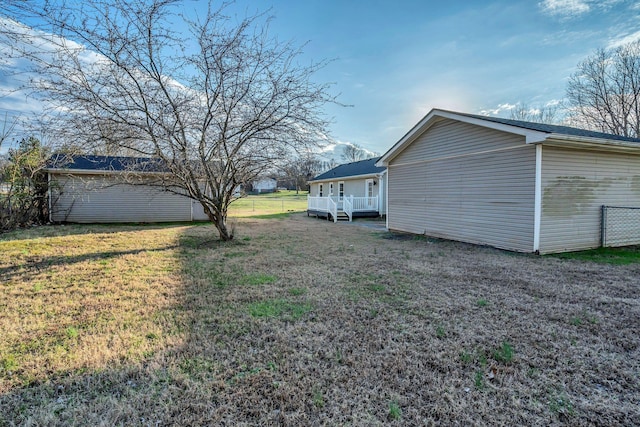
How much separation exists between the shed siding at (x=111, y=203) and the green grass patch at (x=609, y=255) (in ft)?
49.8

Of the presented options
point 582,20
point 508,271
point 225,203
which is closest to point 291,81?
point 225,203

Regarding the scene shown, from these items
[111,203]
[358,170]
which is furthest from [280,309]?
[358,170]

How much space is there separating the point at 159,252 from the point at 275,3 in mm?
6424

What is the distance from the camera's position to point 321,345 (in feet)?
9.59

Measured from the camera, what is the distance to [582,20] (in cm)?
1019

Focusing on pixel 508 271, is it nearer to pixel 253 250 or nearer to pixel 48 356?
pixel 253 250

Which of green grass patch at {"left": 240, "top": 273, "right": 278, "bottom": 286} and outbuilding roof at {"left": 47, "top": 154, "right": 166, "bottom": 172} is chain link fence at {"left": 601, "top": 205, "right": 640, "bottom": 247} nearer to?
green grass patch at {"left": 240, "top": 273, "right": 278, "bottom": 286}

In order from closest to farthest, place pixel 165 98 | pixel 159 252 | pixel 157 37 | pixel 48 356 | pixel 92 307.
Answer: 1. pixel 48 356
2. pixel 92 307
3. pixel 157 37
4. pixel 165 98
5. pixel 159 252

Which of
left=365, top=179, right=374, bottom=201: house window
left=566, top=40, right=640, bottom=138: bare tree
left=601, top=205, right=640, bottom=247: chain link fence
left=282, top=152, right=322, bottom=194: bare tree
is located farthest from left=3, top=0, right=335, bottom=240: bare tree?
left=566, top=40, right=640, bottom=138: bare tree

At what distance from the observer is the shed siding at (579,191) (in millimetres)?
6926

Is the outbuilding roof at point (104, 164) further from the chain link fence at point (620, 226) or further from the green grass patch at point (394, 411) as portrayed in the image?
the chain link fence at point (620, 226)

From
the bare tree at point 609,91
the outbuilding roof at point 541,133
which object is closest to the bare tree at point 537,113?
the bare tree at point 609,91

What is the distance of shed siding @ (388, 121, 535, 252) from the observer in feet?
23.6

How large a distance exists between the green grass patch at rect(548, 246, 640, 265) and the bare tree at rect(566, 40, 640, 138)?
63.6ft
